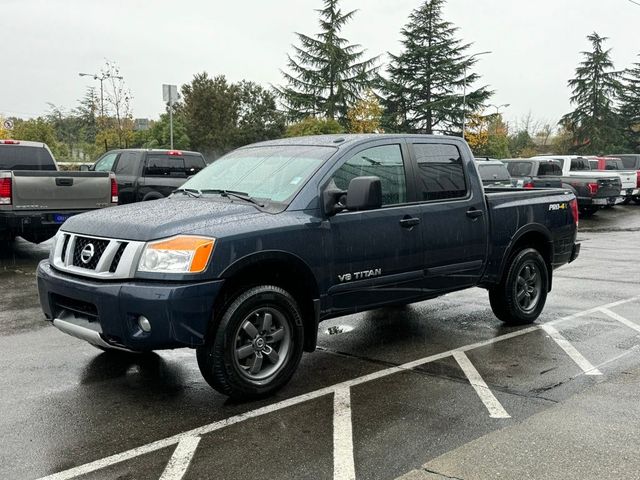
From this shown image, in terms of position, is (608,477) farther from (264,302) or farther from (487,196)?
(487,196)

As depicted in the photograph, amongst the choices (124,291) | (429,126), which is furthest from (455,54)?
(124,291)

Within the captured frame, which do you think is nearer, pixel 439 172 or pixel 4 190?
pixel 439 172

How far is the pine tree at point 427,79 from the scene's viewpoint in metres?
51.5

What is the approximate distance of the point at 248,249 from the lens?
4.55 m

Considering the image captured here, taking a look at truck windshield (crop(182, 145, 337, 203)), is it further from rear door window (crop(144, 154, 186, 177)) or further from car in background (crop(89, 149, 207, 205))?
rear door window (crop(144, 154, 186, 177))

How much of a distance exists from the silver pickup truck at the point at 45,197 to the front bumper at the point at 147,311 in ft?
22.1

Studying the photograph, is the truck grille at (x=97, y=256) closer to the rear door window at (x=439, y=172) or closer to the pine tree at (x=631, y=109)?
the rear door window at (x=439, y=172)

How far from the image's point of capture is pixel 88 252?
4.73 meters

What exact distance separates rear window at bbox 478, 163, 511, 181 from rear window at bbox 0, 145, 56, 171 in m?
11.5

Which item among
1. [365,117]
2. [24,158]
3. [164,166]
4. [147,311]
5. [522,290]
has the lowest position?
[522,290]

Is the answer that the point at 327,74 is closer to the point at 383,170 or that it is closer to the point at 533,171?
the point at 533,171

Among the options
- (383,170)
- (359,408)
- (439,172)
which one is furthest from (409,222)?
(359,408)

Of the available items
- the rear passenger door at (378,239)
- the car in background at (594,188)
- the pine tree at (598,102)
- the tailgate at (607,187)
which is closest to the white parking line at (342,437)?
the rear passenger door at (378,239)

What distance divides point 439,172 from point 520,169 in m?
17.1
